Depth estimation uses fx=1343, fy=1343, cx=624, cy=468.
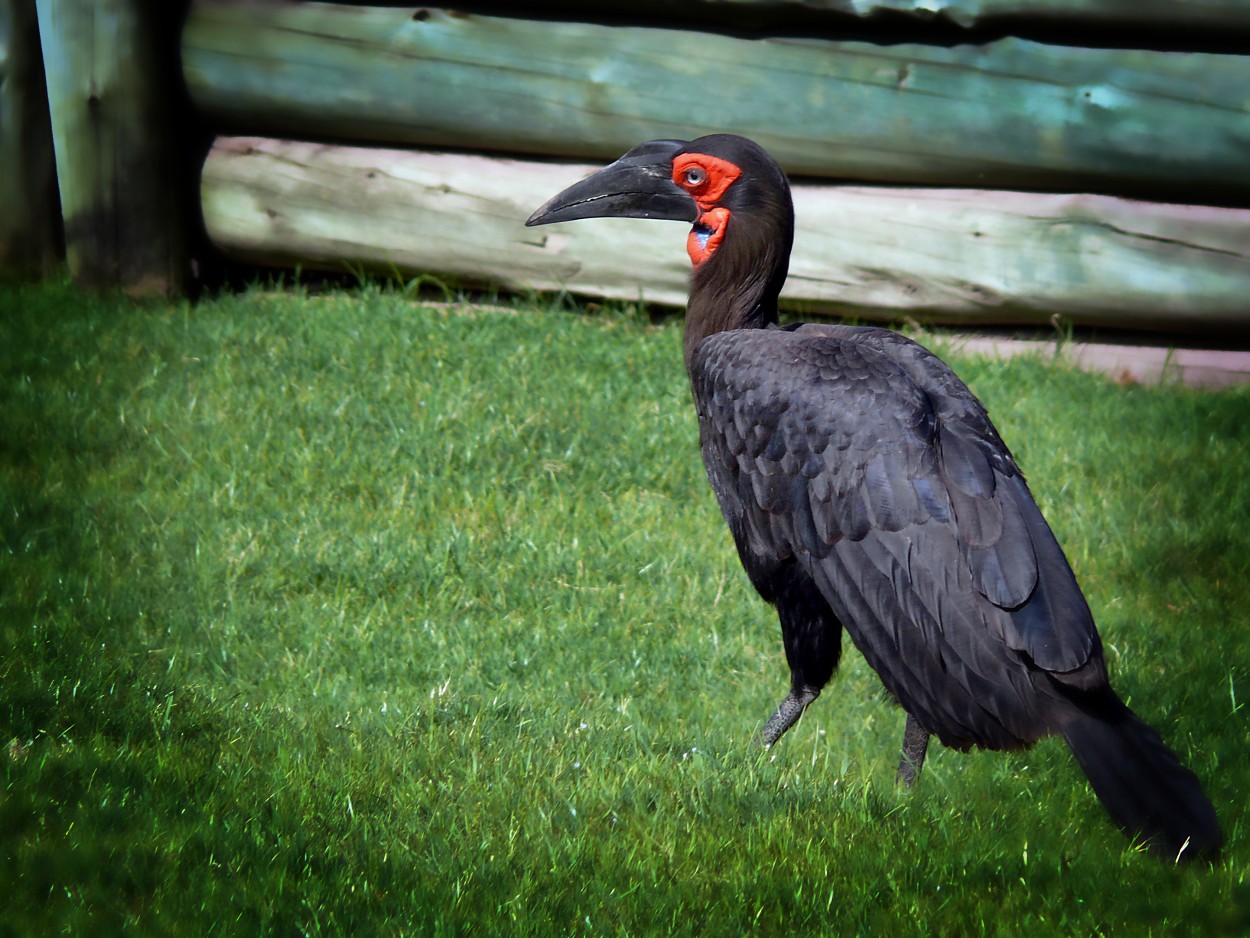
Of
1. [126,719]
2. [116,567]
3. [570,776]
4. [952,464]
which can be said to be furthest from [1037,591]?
[116,567]

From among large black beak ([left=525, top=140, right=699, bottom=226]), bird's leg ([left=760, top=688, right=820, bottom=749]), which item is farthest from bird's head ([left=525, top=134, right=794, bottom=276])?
bird's leg ([left=760, top=688, right=820, bottom=749])

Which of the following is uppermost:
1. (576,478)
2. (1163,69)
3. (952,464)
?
(1163,69)

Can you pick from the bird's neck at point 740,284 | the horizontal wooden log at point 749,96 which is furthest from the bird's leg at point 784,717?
the horizontal wooden log at point 749,96

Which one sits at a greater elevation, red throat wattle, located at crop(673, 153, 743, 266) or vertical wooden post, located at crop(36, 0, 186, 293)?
red throat wattle, located at crop(673, 153, 743, 266)

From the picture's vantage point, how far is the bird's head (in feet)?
12.8

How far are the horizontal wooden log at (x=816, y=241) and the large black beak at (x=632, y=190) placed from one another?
85.7 inches

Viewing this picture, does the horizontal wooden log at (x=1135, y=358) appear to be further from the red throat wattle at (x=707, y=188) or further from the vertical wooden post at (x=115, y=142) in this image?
the vertical wooden post at (x=115, y=142)

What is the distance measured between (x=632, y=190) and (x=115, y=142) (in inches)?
133

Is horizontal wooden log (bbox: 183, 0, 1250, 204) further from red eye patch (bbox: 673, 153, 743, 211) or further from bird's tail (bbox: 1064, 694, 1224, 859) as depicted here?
bird's tail (bbox: 1064, 694, 1224, 859)

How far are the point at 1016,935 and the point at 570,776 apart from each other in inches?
47.7

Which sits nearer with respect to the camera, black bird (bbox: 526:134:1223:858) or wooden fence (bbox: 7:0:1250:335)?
black bird (bbox: 526:134:1223:858)

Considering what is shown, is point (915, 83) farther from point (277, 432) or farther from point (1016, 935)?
point (1016, 935)

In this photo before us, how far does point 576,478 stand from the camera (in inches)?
211

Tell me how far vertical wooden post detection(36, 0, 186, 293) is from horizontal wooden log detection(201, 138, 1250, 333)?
1.16 feet
